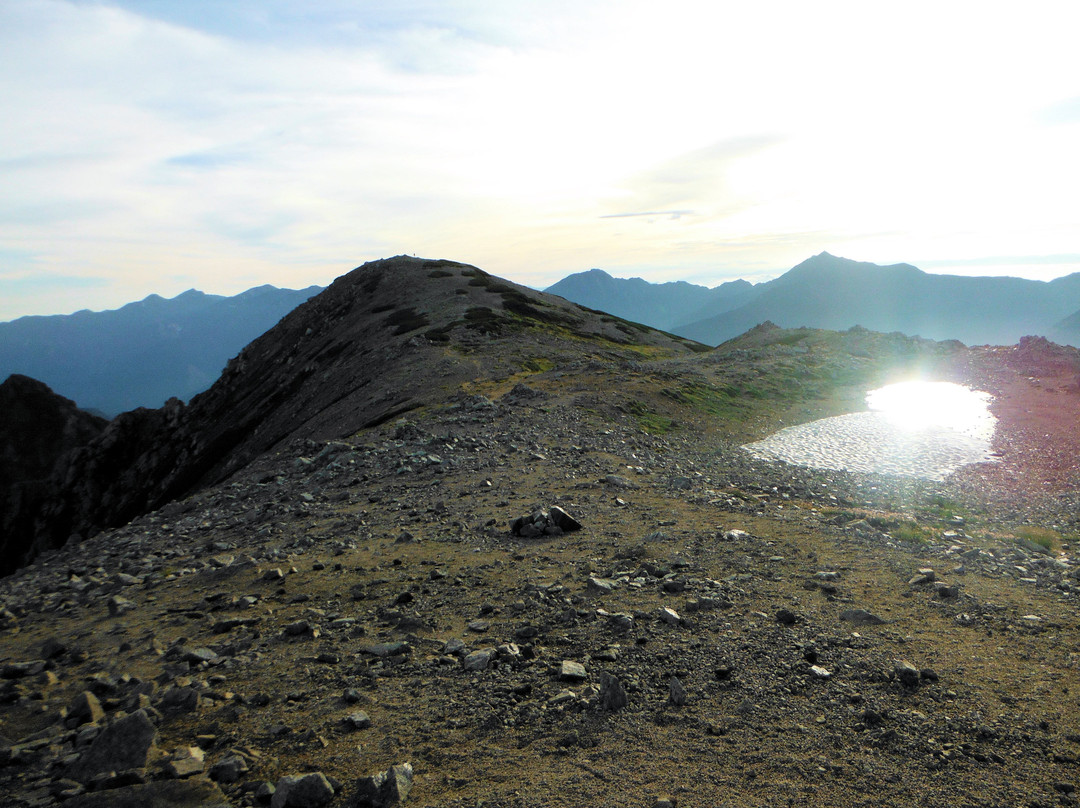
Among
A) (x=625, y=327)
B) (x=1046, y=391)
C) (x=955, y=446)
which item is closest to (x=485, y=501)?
(x=955, y=446)

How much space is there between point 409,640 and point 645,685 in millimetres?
4009

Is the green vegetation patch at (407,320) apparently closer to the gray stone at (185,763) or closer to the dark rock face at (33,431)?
the gray stone at (185,763)

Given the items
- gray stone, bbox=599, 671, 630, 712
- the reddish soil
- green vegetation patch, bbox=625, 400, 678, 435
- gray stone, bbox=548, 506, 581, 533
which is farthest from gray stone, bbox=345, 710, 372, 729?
green vegetation patch, bbox=625, 400, 678, 435

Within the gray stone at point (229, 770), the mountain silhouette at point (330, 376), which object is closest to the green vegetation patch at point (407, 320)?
the mountain silhouette at point (330, 376)

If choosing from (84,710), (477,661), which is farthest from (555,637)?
(84,710)

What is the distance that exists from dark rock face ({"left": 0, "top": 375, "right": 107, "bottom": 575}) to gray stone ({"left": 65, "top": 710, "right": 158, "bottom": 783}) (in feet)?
437

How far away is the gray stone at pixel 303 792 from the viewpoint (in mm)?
6410

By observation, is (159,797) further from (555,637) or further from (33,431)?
(33,431)

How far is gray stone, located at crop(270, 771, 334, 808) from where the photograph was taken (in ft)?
21.0

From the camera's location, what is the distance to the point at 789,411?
40.0 m

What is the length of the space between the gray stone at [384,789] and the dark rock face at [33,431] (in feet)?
446

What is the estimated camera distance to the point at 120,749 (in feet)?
24.0

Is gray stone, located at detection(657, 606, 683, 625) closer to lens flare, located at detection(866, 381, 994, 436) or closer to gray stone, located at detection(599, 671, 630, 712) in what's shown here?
gray stone, located at detection(599, 671, 630, 712)

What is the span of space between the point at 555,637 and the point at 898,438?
29059mm
